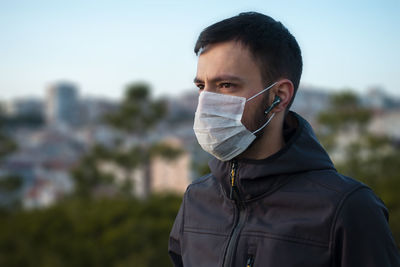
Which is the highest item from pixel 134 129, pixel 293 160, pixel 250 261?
pixel 293 160

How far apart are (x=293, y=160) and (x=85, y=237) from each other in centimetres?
565

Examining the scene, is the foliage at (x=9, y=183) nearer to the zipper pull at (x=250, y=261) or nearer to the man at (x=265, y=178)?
the man at (x=265, y=178)

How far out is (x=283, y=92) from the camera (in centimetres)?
126

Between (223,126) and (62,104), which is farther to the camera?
(62,104)

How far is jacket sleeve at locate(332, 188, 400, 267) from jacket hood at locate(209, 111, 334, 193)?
166mm

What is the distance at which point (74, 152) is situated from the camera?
144 feet

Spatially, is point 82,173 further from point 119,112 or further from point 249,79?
point 249,79

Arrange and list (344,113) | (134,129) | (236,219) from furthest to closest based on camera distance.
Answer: (344,113), (134,129), (236,219)

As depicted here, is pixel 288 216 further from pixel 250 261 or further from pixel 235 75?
pixel 235 75

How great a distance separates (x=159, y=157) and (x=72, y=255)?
23.8ft

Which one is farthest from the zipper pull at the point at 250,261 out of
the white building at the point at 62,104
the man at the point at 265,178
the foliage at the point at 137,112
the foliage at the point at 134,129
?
the white building at the point at 62,104

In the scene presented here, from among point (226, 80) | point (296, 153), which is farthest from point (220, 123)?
point (296, 153)

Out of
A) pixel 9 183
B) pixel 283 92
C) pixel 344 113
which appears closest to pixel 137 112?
pixel 9 183

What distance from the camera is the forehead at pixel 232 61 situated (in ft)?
3.92
